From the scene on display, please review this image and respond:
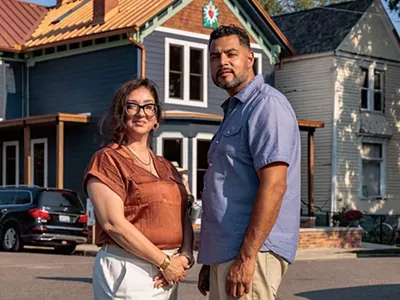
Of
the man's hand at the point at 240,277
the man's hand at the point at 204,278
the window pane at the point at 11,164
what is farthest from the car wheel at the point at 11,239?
the man's hand at the point at 240,277

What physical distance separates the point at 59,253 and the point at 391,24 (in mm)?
16788

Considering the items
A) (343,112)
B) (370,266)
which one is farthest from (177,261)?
(343,112)

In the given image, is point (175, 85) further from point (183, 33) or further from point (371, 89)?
point (371, 89)

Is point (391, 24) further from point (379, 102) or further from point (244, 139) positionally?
point (244, 139)

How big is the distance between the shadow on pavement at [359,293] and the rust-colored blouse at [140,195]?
7966 millimetres

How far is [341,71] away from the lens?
30844 millimetres

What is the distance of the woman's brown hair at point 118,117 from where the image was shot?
4.69 meters

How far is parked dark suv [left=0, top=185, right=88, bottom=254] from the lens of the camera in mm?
20781

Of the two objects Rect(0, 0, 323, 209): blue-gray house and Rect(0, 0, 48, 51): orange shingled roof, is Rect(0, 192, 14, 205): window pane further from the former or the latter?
Rect(0, 0, 48, 51): orange shingled roof

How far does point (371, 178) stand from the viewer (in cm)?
3262

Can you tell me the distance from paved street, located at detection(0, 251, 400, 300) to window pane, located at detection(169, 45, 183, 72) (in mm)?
8540

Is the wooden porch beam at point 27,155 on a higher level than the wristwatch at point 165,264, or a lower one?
higher

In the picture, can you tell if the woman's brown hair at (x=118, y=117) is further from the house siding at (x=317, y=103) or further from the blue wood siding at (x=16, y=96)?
the house siding at (x=317, y=103)

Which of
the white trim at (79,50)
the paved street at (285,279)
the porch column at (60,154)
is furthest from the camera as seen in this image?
the white trim at (79,50)
